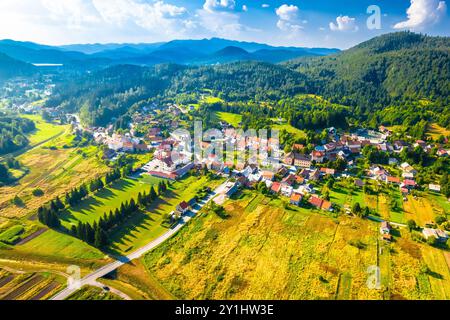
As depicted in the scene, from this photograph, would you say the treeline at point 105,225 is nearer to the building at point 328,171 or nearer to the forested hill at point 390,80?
the building at point 328,171

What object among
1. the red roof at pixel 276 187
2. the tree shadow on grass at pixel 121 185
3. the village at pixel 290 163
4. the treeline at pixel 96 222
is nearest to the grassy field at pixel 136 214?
the tree shadow on grass at pixel 121 185

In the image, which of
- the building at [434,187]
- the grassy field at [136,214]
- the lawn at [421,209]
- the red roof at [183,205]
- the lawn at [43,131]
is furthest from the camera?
the lawn at [43,131]

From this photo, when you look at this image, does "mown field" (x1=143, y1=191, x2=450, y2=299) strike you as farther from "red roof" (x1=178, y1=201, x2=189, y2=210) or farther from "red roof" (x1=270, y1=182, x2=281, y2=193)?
"red roof" (x1=270, y1=182, x2=281, y2=193)

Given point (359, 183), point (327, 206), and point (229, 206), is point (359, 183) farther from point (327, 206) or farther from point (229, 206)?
point (229, 206)

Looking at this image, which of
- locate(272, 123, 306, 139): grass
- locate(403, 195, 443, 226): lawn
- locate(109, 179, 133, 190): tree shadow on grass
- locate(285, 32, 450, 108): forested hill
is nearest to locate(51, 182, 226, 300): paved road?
locate(109, 179, 133, 190): tree shadow on grass
